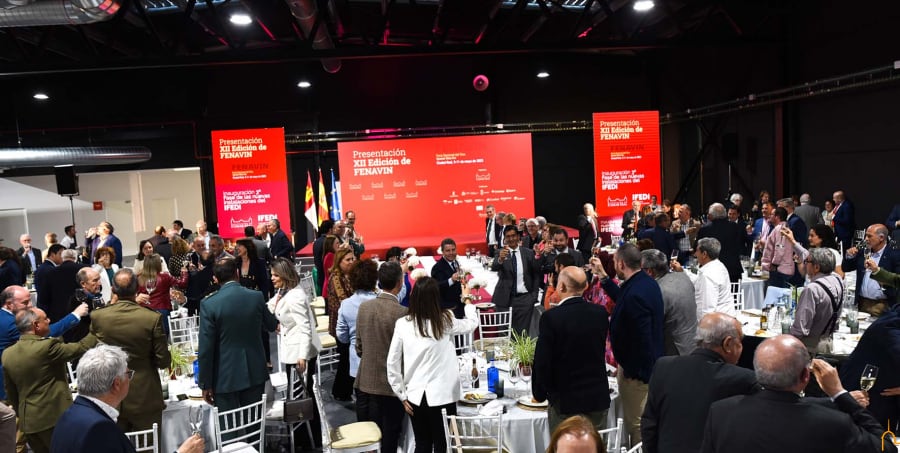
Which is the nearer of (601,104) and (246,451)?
(246,451)

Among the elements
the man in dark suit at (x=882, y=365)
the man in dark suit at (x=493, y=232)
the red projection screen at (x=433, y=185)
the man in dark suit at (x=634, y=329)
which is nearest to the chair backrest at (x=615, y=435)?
the man in dark suit at (x=634, y=329)

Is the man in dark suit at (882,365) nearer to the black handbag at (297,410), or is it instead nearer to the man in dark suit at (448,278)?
the black handbag at (297,410)

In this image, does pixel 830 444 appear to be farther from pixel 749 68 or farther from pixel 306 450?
pixel 749 68

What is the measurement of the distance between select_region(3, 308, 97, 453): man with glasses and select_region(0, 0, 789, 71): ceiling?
5.88 metres

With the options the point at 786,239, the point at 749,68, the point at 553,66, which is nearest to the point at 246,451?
the point at 786,239

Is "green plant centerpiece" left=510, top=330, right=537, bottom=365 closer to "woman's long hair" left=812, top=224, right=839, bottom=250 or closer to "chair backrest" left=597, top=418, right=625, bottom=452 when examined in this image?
"chair backrest" left=597, top=418, right=625, bottom=452

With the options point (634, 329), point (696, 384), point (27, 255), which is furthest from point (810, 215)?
point (27, 255)

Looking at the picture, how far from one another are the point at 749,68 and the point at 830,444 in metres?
12.5

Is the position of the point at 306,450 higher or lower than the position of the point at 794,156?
lower

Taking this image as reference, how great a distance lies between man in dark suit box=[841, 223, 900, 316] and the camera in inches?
223

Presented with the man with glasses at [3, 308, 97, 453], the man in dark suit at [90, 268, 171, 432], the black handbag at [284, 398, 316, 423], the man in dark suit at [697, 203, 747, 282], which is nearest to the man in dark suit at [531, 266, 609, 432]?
the black handbag at [284, 398, 316, 423]

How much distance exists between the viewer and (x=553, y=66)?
53.8 feet

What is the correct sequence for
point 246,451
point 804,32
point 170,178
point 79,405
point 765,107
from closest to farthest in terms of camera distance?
point 79,405 → point 246,451 → point 804,32 → point 765,107 → point 170,178

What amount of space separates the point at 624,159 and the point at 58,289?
9.46 m
